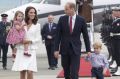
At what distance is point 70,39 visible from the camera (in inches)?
450

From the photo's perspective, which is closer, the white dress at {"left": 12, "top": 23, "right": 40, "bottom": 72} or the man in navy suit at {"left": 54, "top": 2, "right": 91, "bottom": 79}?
the man in navy suit at {"left": 54, "top": 2, "right": 91, "bottom": 79}

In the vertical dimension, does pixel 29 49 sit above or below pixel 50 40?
above

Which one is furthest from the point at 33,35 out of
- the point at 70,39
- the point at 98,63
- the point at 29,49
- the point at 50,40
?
the point at 50,40

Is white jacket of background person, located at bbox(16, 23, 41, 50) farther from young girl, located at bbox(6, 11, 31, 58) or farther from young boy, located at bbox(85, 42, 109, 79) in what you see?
young boy, located at bbox(85, 42, 109, 79)

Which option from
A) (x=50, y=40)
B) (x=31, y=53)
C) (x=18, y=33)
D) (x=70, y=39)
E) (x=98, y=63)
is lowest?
(x=50, y=40)

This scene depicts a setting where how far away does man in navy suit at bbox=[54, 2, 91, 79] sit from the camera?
11.4 m

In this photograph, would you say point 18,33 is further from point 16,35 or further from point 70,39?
point 70,39

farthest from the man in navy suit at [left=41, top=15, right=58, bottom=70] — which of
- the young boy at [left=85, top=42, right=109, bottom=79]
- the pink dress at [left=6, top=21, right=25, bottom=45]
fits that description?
the pink dress at [left=6, top=21, right=25, bottom=45]

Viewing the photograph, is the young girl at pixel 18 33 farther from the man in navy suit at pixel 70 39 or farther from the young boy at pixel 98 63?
the young boy at pixel 98 63

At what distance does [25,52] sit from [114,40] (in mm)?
4548

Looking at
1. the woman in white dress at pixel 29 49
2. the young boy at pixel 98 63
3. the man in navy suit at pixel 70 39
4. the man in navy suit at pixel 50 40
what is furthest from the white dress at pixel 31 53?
the man in navy suit at pixel 50 40

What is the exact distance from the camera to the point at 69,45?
11430mm

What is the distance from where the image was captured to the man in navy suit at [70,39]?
Result: 11.4 metres

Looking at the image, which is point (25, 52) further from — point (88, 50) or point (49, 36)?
point (49, 36)
